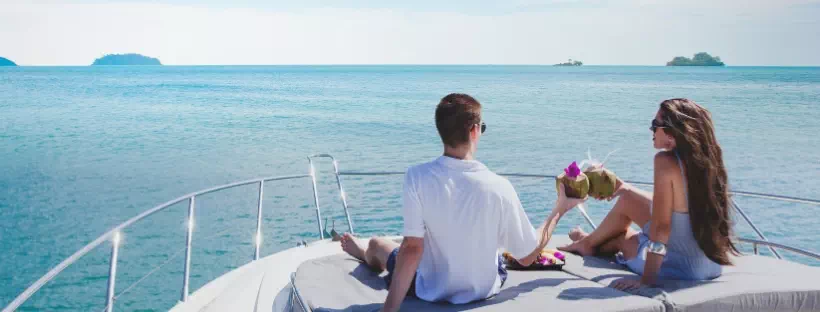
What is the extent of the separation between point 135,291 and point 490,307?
7.81 m

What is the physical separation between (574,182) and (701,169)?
0.57 m

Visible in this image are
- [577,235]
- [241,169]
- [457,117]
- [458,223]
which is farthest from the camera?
[241,169]

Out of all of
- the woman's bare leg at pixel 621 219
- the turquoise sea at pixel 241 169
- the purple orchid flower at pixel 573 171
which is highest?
the purple orchid flower at pixel 573 171

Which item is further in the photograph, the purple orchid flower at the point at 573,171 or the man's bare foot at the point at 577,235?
the man's bare foot at the point at 577,235

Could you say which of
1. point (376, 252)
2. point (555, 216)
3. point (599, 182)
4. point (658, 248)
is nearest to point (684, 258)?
point (658, 248)

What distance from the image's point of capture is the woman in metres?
2.88

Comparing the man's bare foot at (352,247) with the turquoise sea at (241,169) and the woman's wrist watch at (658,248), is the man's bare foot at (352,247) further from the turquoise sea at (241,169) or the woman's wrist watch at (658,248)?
the woman's wrist watch at (658,248)

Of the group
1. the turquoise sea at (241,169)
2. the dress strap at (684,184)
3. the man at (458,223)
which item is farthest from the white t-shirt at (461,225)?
the turquoise sea at (241,169)

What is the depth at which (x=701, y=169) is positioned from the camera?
287 cm

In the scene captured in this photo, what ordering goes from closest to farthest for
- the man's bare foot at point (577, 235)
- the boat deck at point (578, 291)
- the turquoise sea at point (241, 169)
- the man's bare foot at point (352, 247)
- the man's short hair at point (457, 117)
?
the man's short hair at point (457, 117)
the boat deck at point (578, 291)
the man's bare foot at point (352, 247)
the man's bare foot at point (577, 235)
the turquoise sea at point (241, 169)

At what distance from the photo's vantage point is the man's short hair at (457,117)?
2.41 metres

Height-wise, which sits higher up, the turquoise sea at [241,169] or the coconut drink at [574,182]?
the coconut drink at [574,182]

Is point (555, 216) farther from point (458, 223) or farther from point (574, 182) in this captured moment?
point (458, 223)

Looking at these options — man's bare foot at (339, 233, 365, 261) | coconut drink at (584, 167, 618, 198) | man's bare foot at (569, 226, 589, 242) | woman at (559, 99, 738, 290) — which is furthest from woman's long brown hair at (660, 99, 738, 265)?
man's bare foot at (339, 233, 365, 261)
